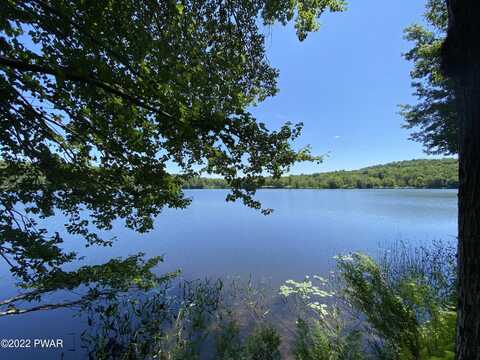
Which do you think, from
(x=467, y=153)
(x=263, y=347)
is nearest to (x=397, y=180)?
(x=263, y=347)

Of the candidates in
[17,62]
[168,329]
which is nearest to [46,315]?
[168,329]

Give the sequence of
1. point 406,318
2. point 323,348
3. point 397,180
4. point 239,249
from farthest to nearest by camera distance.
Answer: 1. point 397,180
2. point 239,249
3. point 406,318
4. point 323,348

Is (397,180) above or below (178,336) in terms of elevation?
above

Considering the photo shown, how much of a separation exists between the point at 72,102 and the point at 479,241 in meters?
4.47

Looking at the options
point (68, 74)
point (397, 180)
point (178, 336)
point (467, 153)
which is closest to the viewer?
point (467, 153)

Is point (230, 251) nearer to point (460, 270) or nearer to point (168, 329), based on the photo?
point (168, 329)

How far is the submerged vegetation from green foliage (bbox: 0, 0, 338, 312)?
235 centimetres

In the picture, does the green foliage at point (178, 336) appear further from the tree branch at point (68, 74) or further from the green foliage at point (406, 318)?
the tree branch at point (68, 74)

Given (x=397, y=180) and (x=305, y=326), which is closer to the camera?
(x=305, y=326)

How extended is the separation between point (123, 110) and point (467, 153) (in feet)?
12.3

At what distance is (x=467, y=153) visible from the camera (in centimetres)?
154

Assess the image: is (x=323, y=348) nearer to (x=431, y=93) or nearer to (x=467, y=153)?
(x=467, y=153)

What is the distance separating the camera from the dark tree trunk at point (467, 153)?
1.47 meters

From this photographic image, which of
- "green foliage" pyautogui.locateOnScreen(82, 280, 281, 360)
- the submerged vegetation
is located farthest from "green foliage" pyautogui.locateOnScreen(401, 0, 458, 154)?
"green foliage" pyautogui.locateOnScreen(82, 280, 281, 360)
